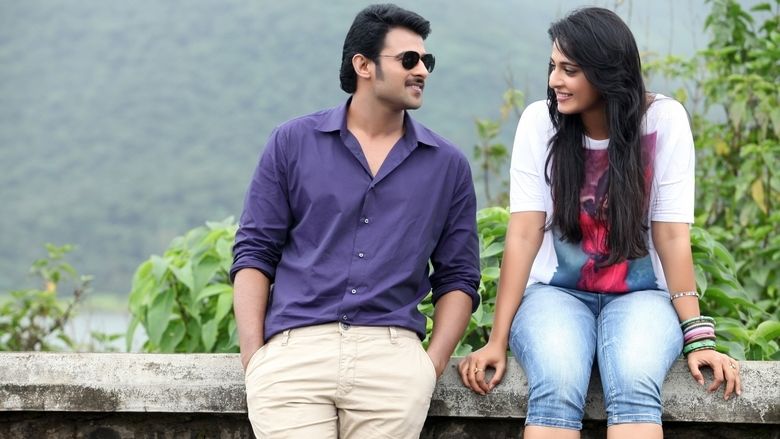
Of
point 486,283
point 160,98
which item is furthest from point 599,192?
point 160,98

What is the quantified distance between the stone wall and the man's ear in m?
0.89

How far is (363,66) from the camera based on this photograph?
3307mm

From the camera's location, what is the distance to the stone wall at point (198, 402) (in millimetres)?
3154

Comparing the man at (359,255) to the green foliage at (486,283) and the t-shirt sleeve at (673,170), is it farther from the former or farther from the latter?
the t-shirt sleeve at (673,170)

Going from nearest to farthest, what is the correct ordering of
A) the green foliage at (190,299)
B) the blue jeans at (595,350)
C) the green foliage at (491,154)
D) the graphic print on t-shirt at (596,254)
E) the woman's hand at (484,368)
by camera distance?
1. the blue jeans at (595,350)
2. the woman's hand at (484,368)
3. the graphic print on t-shirt at (596,254)
4. the green foliage at (190,299)
5. the green foliage at (491,154)

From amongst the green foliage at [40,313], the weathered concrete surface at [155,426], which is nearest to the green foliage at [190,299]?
the weathered concrete surface at [155,426]

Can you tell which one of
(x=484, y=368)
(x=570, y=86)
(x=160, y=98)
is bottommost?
(x=160, y=98)

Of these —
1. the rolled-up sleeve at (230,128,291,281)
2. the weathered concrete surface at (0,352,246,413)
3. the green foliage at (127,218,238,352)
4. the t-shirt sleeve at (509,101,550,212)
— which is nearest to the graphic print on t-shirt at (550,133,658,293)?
the t-shirt sleeve at (509,101,550,212)

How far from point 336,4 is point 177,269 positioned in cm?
1857

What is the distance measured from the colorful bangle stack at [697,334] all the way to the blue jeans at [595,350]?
0.04m

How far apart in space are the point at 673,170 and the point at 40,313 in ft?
12.8

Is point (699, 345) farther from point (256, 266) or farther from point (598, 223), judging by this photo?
point (256, 266)

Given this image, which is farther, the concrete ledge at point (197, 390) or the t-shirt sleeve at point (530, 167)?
the t-shirt sleeve at point (530, 167)

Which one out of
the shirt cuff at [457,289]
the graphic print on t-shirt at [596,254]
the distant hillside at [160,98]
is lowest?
the distant hillside at [160,98]
